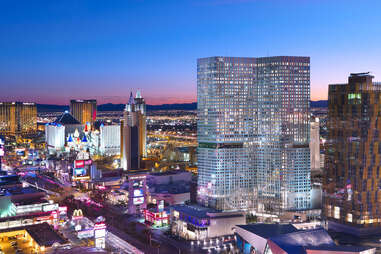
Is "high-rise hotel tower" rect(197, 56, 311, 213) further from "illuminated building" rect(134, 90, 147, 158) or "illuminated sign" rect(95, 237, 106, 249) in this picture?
"illuminated building" rect(134, 90, 147, 158)

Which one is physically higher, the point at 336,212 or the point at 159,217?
the point at 336,212

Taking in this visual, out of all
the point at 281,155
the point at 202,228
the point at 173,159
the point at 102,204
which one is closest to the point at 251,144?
the point at 281,155

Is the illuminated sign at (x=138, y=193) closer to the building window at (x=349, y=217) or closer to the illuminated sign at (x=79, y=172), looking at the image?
the building window at (x=349, y=217)

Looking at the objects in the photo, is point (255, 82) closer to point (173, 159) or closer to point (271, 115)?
point (271, 115)

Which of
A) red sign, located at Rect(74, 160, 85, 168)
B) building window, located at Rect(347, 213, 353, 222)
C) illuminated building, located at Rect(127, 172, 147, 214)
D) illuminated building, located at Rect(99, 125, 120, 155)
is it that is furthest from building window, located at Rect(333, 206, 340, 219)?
illuminated building, located at Rect(99, 125, 120, 155)

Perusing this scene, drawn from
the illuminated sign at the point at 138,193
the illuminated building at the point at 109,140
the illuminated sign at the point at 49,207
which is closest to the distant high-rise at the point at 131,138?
the illuminated building at the point at 109,140

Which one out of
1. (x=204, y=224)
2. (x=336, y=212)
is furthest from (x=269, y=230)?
(x=336, y=212)

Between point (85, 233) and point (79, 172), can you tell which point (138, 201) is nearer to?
point (85, 233)

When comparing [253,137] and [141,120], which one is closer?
[253,137]
